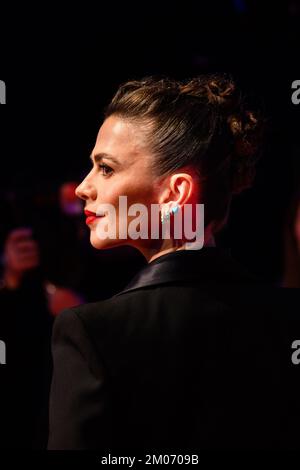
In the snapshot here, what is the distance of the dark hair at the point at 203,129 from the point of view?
126cm

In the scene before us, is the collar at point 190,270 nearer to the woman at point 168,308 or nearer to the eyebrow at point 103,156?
the woman at point 168,308

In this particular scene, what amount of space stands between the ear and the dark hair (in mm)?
19

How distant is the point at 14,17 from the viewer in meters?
2.79

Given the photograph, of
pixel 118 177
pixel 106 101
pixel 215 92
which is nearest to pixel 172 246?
pixel 118 177

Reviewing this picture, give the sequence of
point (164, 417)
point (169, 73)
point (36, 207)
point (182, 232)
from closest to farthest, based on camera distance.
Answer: point (164, 417), point (182, 232), point (36, 207), point (169, 73)

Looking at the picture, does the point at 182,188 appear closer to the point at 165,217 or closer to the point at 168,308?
the point at 165,217

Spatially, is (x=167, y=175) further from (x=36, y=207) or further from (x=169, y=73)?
(x=169, y=73)

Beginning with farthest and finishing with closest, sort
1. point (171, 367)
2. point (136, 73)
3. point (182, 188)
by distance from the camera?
point (136, 73)
point (182, 188)
point (171, 367)

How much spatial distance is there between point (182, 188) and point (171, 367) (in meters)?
0.33

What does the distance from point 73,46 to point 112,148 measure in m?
1.78

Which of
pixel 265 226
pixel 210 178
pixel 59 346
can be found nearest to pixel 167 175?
pixel 210 178

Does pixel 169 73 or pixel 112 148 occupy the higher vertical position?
pixel 169 73

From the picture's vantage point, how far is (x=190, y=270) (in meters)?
1.20
